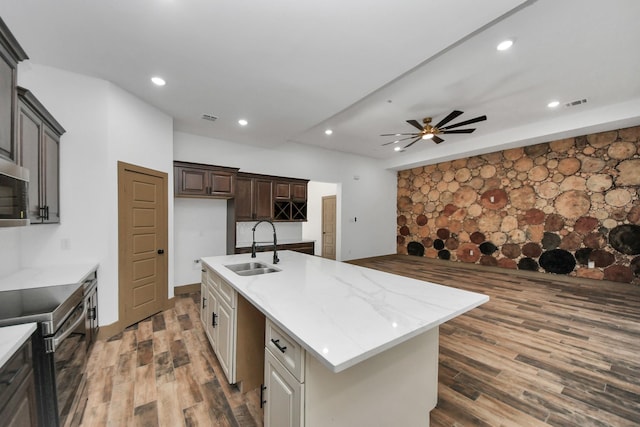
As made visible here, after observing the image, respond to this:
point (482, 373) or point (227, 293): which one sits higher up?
point (227, 293)

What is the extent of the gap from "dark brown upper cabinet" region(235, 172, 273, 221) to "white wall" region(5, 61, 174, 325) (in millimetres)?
1977

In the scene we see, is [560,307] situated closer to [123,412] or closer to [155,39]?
[123,412]

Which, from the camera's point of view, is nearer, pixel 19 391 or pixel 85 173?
pixel 19 391

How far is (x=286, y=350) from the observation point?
123cm

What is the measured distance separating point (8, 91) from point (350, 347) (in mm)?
2407

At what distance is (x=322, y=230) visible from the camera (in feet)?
27.6

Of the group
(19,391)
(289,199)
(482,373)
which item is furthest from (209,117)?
(482,373)

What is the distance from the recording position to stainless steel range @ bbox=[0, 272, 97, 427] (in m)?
1.33

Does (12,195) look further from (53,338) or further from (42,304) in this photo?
(53,338)

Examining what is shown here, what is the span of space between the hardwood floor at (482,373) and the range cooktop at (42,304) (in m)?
0.85

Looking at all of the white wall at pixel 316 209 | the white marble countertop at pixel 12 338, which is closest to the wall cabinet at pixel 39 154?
the white marble countertop at pixel 12 338

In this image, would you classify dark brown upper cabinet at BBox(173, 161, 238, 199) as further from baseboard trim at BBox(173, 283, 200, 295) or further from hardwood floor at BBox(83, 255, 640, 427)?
hardwood floor at BBox(83, 255, 640, 427)

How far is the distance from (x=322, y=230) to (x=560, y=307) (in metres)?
5.86

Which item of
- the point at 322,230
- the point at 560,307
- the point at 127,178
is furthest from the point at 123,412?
the point at 322,230
